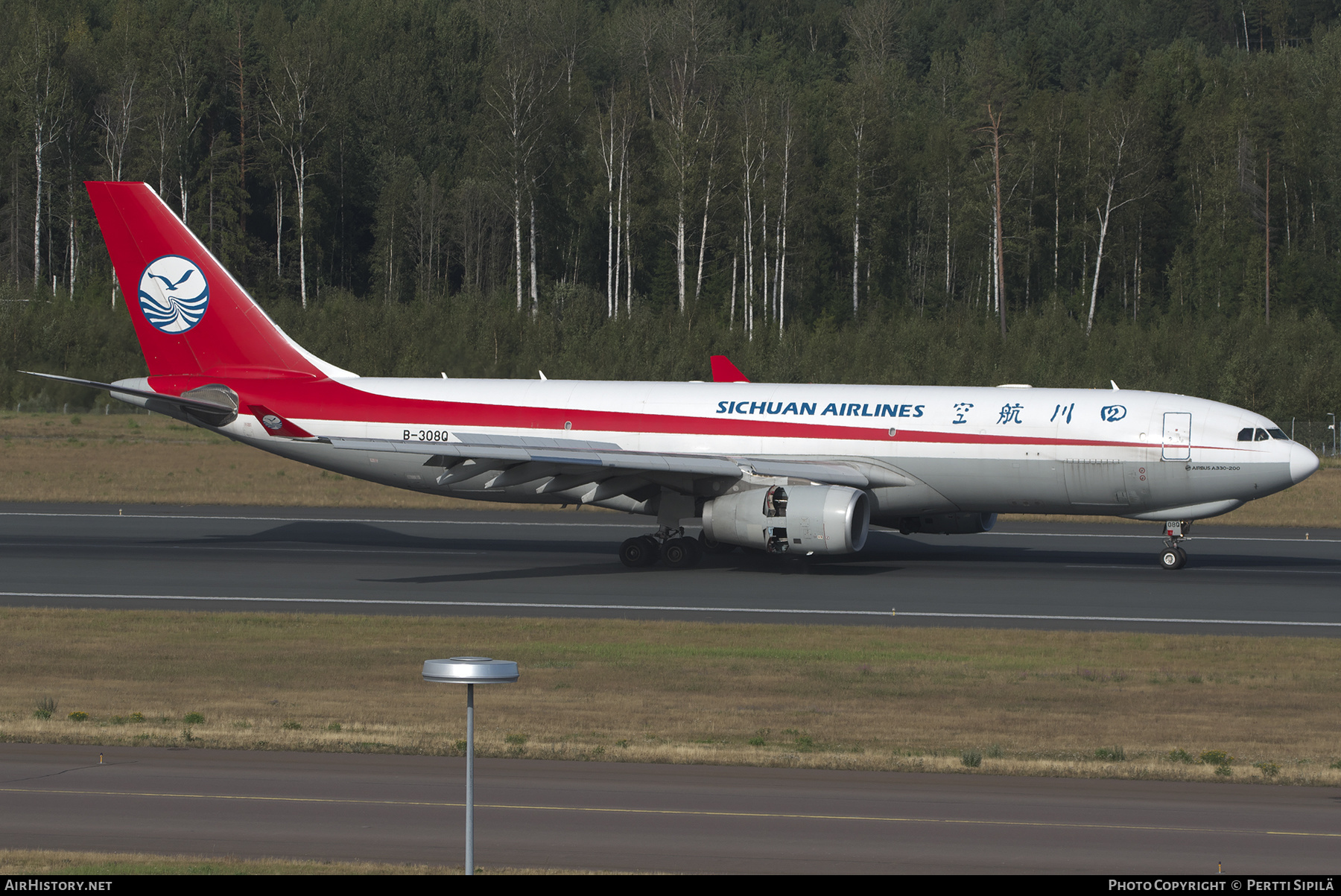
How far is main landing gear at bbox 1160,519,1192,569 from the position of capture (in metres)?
32.6

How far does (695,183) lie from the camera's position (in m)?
93.3

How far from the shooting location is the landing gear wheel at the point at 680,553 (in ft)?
109

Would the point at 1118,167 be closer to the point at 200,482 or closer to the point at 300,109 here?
the point at 300,109

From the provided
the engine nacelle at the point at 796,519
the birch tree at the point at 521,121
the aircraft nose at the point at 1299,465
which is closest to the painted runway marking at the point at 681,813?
the engine nacelle at the point at 796,519

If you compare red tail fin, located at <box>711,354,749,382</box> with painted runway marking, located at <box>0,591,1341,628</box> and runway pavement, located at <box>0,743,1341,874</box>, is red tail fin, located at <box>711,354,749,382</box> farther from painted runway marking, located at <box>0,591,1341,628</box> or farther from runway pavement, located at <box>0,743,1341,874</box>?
runway pavement, located at <box>0,743,1341,874</box>

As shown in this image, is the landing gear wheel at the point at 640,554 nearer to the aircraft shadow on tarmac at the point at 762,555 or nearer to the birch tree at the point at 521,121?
the aircraft shadow on tarmac at the point at 762,555

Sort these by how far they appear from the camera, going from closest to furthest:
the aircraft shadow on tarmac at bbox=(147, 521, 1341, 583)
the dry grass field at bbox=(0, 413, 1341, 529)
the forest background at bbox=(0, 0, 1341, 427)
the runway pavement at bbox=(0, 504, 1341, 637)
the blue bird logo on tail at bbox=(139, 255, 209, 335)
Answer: the runway pavement at bbox=(0, 504, 1341, 637) → the aircraft shadow on tarmac at bbox=(147, 521, 1341, 583) → the blue bird logo on tail at bbox=(139, 255, 209, 335) → the dry grass field at bbox=(0, 413, 1341, 529) → the forest background at bbox=(0, 0, 1341, 427)

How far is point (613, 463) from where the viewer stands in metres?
31.2

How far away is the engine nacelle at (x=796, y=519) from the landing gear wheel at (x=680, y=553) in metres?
2.03

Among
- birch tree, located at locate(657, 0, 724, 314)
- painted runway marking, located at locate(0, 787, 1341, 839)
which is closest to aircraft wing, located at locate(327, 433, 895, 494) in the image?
painted runway marking, located at locate(0, 787, 1341, 839)

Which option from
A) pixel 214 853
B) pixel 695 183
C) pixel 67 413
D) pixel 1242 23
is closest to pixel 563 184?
pixel 695 183

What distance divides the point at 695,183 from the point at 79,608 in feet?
231

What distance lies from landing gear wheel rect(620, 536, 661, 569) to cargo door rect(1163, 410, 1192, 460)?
1128 centimetres

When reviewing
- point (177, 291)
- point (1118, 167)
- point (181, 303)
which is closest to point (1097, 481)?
point (181, 303)
